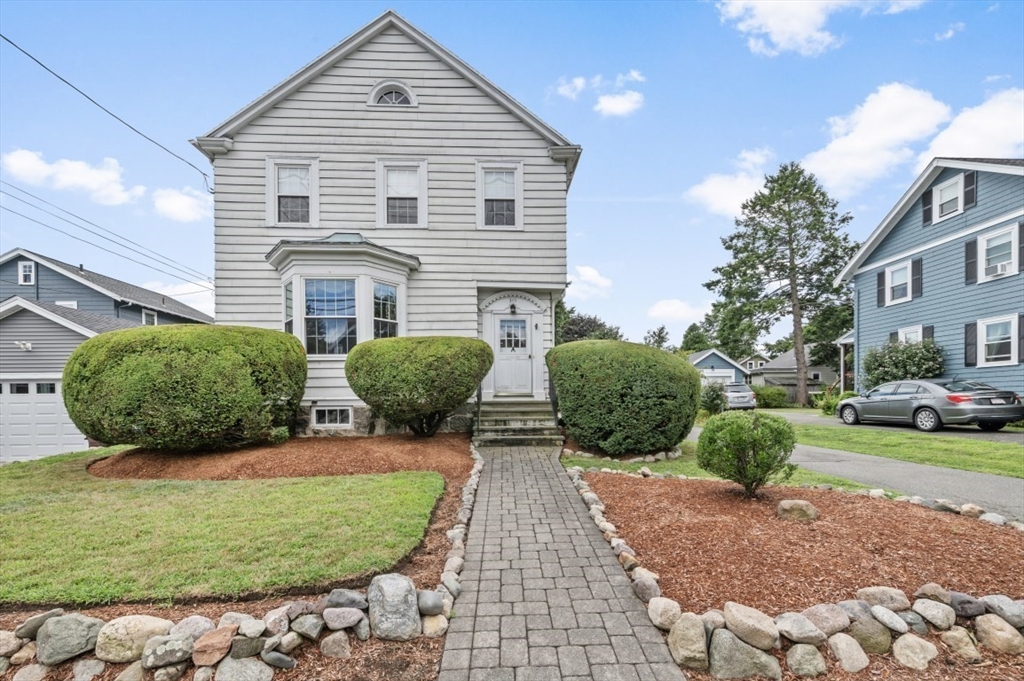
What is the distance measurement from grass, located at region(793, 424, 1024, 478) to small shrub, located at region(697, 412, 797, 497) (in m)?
4.91

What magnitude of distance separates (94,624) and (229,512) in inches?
80.8

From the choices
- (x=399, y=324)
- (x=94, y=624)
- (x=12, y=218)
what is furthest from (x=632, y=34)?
(x=12, y=218)

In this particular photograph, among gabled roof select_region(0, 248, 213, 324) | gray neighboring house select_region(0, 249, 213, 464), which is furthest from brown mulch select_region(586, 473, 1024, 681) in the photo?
gabled roof select_region(0, 248, 213, 324)

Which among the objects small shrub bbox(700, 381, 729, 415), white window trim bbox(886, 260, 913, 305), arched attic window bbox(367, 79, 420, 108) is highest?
arched attic window bbox(367, 79, 420, 108)

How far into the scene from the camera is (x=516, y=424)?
28.1 ft

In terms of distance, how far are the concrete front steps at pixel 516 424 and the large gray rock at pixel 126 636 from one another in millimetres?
5842

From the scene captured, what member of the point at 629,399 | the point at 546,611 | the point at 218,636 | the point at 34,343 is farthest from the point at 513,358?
the point at 34,343

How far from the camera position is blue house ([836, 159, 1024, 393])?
1277cm

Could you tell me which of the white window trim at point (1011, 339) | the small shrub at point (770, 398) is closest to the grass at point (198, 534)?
the white window trim at point (1011, 339)

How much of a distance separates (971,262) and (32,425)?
90.2 ft

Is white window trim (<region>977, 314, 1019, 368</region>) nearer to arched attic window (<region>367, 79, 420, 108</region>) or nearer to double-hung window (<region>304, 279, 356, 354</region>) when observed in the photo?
arched attic window (<region>367, 79, 420, 108</region>)

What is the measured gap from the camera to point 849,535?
364 cm

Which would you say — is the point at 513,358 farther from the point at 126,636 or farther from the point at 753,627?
the point at 126,636

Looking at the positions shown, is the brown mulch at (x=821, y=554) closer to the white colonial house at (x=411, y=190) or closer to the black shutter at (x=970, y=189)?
the white colonial house at (x=411, y=190)
